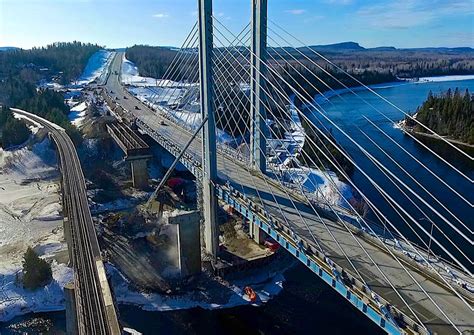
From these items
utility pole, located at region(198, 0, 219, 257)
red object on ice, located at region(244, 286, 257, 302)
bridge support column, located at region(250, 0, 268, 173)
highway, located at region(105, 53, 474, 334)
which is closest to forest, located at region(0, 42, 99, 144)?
utility pole, located at region(198, 0, 219, 257)

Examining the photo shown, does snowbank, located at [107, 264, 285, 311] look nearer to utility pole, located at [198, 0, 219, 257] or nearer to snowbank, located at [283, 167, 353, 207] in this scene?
utility pole, located at [198, 0, 219, 257]

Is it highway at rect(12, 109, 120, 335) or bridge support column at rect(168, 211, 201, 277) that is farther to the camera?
bridge support column at rect(168, 211, 201, 277)

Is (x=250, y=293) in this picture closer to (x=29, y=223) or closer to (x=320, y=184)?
(x=320, y=184)

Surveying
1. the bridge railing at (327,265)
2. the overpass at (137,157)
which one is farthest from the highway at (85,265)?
the bridge railing at (327,265)

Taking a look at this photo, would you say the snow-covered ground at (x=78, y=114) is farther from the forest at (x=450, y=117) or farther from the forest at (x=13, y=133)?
the forest at (x=450, y=117)

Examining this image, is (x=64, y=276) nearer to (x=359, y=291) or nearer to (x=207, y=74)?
(x=207, y=74)

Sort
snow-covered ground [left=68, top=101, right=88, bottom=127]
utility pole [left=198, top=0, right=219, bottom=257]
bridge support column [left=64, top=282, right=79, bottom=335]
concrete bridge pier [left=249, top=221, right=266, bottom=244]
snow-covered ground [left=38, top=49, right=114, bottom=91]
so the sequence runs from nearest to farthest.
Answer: bridge support column [left=64, top=282, right=79, bottom=335] → utility pole [left=198, top=0, right=219, bottom=257] → concrete bridge pier [left=249, top=221, right=266, bottom=244] → snow-covered ground [left=68, top=101, right=88, bottom=127] → snow-covered ground [left=38, top=49, right=114, bottom=91]

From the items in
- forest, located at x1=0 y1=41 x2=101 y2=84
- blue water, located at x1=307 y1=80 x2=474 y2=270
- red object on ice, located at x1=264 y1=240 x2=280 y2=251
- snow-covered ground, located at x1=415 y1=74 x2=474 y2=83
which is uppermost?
forest, located at x1=0 y1=41 x2=101 y2=84

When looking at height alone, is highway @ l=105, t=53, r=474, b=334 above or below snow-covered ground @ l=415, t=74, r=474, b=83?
below
